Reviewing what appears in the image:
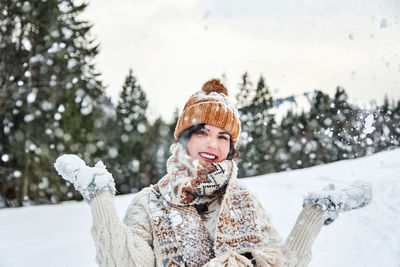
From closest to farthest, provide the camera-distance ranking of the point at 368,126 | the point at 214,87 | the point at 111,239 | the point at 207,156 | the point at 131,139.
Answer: the point at 111,239 < the point at 207,156 < the point at 214,87 < the point at 368,126 < the point at 131,139

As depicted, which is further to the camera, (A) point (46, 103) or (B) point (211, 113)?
(A) point (46, 103)

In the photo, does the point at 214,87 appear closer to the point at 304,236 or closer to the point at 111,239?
the point at 304,236

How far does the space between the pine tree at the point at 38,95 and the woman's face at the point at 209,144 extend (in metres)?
7.30

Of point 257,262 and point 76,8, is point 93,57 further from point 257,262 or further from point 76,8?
point 257,262

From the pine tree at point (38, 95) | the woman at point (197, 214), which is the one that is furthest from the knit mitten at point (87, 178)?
the pine tree at point (38, 95)

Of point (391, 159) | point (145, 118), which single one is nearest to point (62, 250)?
point (391, 159)

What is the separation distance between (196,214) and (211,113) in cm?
67

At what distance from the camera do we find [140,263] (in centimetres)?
151

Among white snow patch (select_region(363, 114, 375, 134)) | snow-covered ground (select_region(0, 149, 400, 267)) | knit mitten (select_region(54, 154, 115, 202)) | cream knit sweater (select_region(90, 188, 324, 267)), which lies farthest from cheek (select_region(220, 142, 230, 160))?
snow-covered ground (select_region(0, 149, 400, 267))

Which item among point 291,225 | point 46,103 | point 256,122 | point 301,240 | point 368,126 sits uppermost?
point 256,122

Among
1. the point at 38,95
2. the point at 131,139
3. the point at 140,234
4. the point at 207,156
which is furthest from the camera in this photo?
the point at 131,139

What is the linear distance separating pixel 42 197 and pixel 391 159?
31.1 feet

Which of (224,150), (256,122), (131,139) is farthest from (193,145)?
(131,139)

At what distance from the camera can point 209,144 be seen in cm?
200
